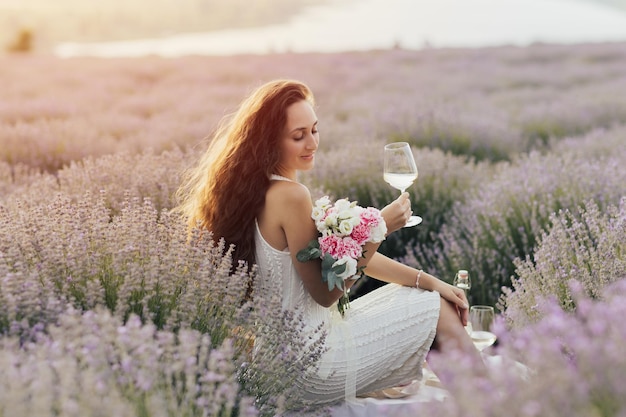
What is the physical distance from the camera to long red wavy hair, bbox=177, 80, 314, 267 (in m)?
2.88

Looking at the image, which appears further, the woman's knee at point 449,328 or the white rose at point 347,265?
the woman's knee at point 449,328

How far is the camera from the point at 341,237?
274 centimetres

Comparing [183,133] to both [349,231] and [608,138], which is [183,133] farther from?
[349,231]

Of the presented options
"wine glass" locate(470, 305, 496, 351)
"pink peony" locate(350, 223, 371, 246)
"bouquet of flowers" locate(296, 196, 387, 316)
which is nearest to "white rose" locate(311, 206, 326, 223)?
"bouquet of flowers" locate(296, 196, 387, 316)

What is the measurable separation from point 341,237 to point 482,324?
1.01 meters

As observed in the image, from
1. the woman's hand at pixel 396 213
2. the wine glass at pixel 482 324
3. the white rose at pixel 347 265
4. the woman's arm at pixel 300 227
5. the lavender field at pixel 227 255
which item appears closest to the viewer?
the lavender field at pixel 227 255

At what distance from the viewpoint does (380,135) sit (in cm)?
757

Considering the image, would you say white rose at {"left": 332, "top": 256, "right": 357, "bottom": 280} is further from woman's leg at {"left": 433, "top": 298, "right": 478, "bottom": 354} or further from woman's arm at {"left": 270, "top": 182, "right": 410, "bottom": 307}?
woman's leg at {"left": 433, "top": 298, "right": 478, "bottom": 354}

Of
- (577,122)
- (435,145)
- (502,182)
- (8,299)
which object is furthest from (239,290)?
(577,122)

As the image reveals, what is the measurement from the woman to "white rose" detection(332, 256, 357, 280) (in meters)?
0.11

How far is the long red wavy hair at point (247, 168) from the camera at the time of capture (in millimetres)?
2883

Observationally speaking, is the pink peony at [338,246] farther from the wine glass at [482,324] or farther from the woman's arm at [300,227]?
the wine glass at [482,324]

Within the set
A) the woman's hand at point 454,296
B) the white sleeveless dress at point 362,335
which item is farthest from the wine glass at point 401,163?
the white sleeveless dress at point 362,335

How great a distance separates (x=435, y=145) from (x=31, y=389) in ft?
19.6
